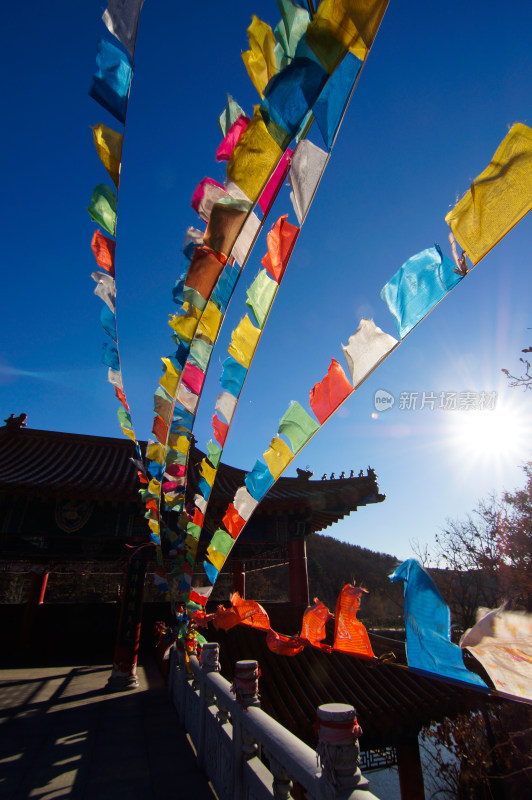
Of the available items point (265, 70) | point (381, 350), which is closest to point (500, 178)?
point (381, 350)

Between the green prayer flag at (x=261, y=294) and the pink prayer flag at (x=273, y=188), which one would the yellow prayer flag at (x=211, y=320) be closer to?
the green prayer flag at (x=261, y=294)

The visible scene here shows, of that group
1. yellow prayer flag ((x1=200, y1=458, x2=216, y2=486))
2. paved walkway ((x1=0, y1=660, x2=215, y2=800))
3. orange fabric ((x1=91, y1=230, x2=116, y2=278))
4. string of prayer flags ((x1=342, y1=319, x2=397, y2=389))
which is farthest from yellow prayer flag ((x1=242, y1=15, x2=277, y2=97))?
paved walkway ((x1=0, y1=660, x2=215, y2=800))

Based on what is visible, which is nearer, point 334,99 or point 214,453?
point 334,99

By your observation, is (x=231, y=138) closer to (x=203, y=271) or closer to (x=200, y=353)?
(x=203, y=271)

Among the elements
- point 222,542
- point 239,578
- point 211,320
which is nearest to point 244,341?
point 211,320

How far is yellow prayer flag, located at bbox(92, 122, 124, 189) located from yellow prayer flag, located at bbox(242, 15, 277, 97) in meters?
0.81

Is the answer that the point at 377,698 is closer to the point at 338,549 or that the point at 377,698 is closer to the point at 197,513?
the point at 197,513

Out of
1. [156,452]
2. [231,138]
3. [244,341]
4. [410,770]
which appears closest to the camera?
[231,138]

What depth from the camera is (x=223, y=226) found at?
200cm

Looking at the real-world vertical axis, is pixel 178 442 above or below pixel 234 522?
above

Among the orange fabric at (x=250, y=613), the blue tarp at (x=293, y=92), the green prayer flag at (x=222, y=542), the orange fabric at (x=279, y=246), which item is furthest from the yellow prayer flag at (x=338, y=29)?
the orange fabric at (x=250, y=613)

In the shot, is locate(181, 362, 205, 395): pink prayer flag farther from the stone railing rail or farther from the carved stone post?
the carved stone post

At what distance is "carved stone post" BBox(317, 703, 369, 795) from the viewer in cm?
157

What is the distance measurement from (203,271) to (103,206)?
937 mm
